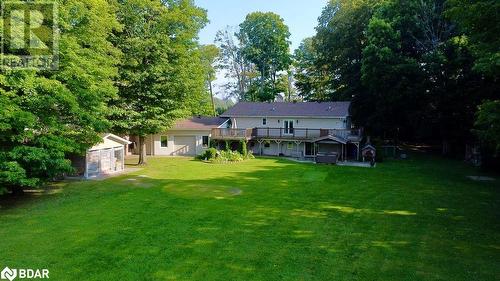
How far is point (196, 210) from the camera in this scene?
45.1 feet

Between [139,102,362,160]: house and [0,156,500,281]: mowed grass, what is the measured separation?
12.3 m

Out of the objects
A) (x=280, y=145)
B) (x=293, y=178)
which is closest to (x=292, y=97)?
(x=280, y=145)

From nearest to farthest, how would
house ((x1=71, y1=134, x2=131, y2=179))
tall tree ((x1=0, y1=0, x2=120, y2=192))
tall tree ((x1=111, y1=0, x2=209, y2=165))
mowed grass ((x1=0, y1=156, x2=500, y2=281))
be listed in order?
mowed grass ((x1=0, y1=156, x2=500, y2=281)), tall tree ((x1=0, y1=0, x2=120, y2=192)), house ((x1=71, y1=134, x2=131, y2=179)), tall tree ((x1=111, y1=0, x2=209, y2=165))

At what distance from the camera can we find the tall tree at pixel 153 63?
23500 mm

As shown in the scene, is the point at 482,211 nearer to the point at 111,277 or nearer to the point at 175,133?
the point at 111,277

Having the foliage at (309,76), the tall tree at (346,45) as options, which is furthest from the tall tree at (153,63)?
the foliage at (309,76)

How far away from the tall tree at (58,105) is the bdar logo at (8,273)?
520cm

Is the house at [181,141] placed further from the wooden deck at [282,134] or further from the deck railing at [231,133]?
the wooden deck at [282,134]

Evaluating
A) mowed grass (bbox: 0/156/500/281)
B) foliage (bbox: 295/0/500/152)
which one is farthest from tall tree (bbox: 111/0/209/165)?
foliage (bbox: 295/0/500/152)

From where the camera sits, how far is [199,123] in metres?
35.5

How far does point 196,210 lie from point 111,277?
19.0 feet

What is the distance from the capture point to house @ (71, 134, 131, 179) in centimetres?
2123

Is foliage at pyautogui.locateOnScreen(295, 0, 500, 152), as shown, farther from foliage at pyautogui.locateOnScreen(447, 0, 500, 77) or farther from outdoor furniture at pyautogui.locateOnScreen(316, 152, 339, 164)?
foliage at pyautogui.locateOnScreen(447, 0, 500, 77)

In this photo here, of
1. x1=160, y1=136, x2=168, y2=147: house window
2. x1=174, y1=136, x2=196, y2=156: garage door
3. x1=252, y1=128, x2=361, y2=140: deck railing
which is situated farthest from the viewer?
x1=160, y1=136, x2=168, y2=147: house window
